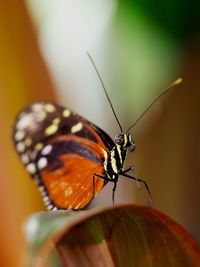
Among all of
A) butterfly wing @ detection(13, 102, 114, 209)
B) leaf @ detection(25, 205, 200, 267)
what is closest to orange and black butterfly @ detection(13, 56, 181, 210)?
butterfly wing @ detection(13, 102, 114, 209)

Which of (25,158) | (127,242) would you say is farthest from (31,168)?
(127,242)

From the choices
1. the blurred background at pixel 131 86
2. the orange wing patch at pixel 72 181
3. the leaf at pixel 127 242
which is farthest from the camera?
the blurred background at pixel 131 86

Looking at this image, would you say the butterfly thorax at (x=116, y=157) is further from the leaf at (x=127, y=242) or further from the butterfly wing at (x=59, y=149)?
the leaf at (x=127, y=242)

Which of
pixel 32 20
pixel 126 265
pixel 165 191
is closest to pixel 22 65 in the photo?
pixel 32 20

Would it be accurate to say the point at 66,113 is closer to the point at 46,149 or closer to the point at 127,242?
the point at 46,149

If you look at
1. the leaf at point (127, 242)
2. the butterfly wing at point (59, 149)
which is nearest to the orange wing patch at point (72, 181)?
the butterfly wing at point (59, 149)

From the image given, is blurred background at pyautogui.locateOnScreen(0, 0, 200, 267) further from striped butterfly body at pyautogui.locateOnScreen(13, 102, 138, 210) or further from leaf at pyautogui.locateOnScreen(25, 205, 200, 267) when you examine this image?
leaf at pyautogui.locateOnScreen(25, 205, 200, 267)
